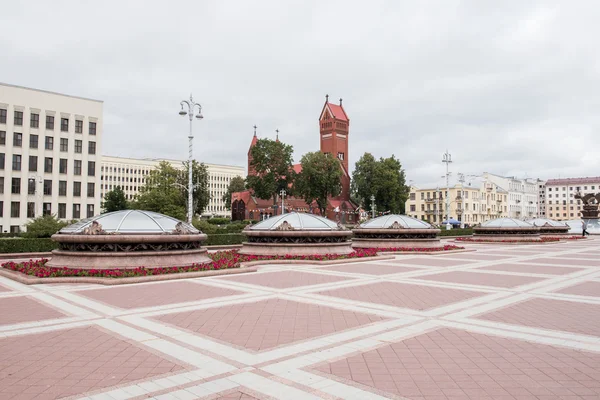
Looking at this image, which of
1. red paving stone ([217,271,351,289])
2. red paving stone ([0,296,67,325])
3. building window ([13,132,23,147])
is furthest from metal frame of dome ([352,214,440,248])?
building window ([13,132,23,147])

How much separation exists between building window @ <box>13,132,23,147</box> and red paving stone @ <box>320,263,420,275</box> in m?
43.2

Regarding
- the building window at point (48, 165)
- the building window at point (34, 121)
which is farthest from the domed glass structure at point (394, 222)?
the building window at point (34, 121)

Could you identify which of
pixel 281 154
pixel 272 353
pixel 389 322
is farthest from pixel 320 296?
pixel 281 154

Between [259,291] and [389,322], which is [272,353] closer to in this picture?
[389,322]

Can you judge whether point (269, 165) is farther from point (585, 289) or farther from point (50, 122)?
point (585, 289)

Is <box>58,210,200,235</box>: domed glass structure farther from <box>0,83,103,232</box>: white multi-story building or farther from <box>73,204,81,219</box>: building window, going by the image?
<box>73,204,81,219</box>: building window

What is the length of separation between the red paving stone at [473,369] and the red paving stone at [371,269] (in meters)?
7.81

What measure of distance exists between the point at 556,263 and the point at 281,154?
179ft

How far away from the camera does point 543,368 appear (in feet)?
16.7

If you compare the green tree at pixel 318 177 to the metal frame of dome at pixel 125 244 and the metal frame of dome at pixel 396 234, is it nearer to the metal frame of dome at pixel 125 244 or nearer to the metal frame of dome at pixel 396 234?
the metal frame of dome at pixel 396 234

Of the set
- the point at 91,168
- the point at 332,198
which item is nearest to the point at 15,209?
the point at 91,168

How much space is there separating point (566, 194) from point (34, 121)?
133271mm

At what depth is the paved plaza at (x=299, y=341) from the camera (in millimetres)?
4531

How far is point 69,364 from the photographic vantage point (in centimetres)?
518
